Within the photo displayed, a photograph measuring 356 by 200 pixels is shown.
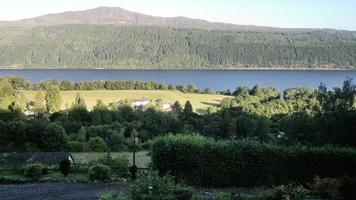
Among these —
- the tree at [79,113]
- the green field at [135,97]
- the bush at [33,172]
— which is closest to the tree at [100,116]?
the tree at [79,113]

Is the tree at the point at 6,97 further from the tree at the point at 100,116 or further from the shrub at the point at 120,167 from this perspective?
the shrub at the point at 120,167

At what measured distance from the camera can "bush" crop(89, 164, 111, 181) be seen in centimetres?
2002

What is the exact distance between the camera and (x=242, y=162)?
64.2ft

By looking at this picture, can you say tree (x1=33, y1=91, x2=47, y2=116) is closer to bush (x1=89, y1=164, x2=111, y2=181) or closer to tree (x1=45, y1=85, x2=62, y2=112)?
tree (x1=45, y1=85, x2=62, y2=112)

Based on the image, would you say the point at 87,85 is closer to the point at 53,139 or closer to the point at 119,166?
the point at 53,139

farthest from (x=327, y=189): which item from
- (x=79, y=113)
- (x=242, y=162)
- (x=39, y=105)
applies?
(x=39, y=105)

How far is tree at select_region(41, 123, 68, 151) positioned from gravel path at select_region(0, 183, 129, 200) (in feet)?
77.8

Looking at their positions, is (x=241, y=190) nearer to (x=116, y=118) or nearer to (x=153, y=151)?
(x=153, y=151)

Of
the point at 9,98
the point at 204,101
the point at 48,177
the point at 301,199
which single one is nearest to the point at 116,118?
the point at 9,98

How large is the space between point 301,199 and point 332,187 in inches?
91.5

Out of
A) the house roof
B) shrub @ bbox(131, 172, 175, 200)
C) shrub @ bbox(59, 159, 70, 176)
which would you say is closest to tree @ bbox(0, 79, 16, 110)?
the house roof

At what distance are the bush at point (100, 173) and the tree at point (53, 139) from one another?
23094 millimetres

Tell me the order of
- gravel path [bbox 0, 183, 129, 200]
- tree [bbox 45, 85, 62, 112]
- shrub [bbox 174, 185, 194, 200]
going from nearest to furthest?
shrub [bbox 174, 185, 194, 200] < gravel path [bbox 0, 183, 129, 200] < tree [bbox 45, 85, 62, 112]

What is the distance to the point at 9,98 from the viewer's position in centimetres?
7362
